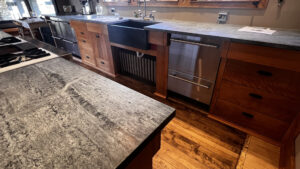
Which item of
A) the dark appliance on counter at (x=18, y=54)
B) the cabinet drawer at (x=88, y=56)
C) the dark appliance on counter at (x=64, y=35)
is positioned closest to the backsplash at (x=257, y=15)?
the cabinet drawer at (x=88, y=56)

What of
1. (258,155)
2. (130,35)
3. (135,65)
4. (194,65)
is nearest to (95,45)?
(135,65)

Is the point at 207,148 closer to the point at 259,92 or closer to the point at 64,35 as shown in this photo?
the point at 259,92

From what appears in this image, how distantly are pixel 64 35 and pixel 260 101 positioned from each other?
3.65 metres

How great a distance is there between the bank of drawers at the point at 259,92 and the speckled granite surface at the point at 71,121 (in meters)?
1.02

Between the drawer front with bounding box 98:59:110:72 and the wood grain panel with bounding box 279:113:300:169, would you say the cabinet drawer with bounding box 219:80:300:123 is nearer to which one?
the wood grain panel with bounding box 279:113:300:169

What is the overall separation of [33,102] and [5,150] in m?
0.22

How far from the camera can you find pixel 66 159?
37cm

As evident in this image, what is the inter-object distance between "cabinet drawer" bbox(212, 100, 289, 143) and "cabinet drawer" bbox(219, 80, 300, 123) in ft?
0.16

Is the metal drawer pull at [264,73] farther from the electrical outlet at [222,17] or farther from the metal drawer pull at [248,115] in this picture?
the electrical outlet at [222,17]

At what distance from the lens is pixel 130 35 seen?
188 cm

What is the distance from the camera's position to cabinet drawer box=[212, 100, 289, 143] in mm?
1298

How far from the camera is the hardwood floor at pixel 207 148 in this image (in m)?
1.23

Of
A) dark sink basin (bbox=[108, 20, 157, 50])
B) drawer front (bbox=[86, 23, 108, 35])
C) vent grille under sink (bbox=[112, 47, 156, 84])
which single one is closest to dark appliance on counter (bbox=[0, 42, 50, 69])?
dark sink basin (bbox=[108, 20, 157, 50])

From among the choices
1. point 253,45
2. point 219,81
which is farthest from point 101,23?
point 253,45
